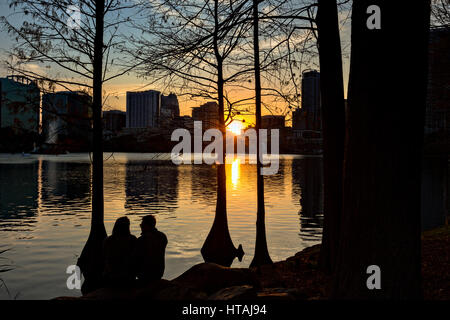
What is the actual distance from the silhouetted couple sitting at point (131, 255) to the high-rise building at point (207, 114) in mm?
11312

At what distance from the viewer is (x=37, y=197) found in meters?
44.0

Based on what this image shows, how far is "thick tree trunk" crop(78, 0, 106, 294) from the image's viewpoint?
1385 cm

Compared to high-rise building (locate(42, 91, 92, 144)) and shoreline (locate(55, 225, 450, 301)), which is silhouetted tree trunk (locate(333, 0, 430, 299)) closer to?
shoreline (locate(55, 225, 450, 301))

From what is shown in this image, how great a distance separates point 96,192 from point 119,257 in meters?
6.80

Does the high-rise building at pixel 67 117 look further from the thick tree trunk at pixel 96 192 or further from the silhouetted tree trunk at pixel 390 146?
the silhouetted tree trunk at pixel 390 146

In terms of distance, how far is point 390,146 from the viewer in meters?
5.36

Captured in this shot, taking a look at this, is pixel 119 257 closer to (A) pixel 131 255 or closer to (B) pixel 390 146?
(A) pixel 131 255

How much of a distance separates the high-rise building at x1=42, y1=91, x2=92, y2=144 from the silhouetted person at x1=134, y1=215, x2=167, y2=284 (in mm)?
6888

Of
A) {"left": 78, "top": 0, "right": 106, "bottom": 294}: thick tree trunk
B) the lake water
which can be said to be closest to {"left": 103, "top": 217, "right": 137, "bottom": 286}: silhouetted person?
the lake water

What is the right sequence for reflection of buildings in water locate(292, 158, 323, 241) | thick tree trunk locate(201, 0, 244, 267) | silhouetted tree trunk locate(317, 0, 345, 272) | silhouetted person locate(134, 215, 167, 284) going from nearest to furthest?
silhouetted person locate(134, 215, 167, 284)
silhouetted tree trunk locate(317, 0, 345, 272)
thick tree trunk locate(201, 0, 244, 267)
reflection of buildings in water locate(292, 158, 323, 241)

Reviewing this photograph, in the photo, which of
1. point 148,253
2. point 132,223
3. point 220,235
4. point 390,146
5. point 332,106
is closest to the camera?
point 390,146

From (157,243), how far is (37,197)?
40.5 metres

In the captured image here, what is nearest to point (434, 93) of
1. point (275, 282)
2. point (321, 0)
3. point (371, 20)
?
point (321, 0)

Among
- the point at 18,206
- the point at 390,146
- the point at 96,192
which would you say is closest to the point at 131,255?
the point at 390,146
